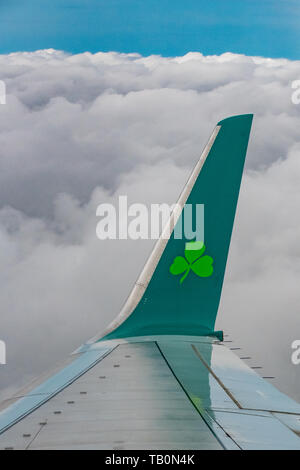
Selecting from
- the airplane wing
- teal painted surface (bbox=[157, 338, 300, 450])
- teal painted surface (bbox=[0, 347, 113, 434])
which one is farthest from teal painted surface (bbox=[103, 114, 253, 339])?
teal painted surface (bbox=[0, 347, 113, 434])

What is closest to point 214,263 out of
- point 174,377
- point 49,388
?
point 174,377

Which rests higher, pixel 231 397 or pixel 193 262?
pixel 193 262

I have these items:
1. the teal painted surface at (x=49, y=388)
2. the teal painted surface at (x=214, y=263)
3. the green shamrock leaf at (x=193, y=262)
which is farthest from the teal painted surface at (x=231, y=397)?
the green shamrock leaf at (x=193, y=262)

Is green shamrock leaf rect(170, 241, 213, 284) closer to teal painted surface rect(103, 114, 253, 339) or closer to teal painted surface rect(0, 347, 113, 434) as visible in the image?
teal painted surface rect(103, 114, 253, 339)

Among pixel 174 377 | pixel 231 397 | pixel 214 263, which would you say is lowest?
pixel 231 397

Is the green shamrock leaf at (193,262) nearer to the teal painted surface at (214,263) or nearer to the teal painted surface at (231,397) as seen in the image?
the teal painted surface at (214,263)

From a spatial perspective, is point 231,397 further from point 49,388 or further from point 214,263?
point 214,263
